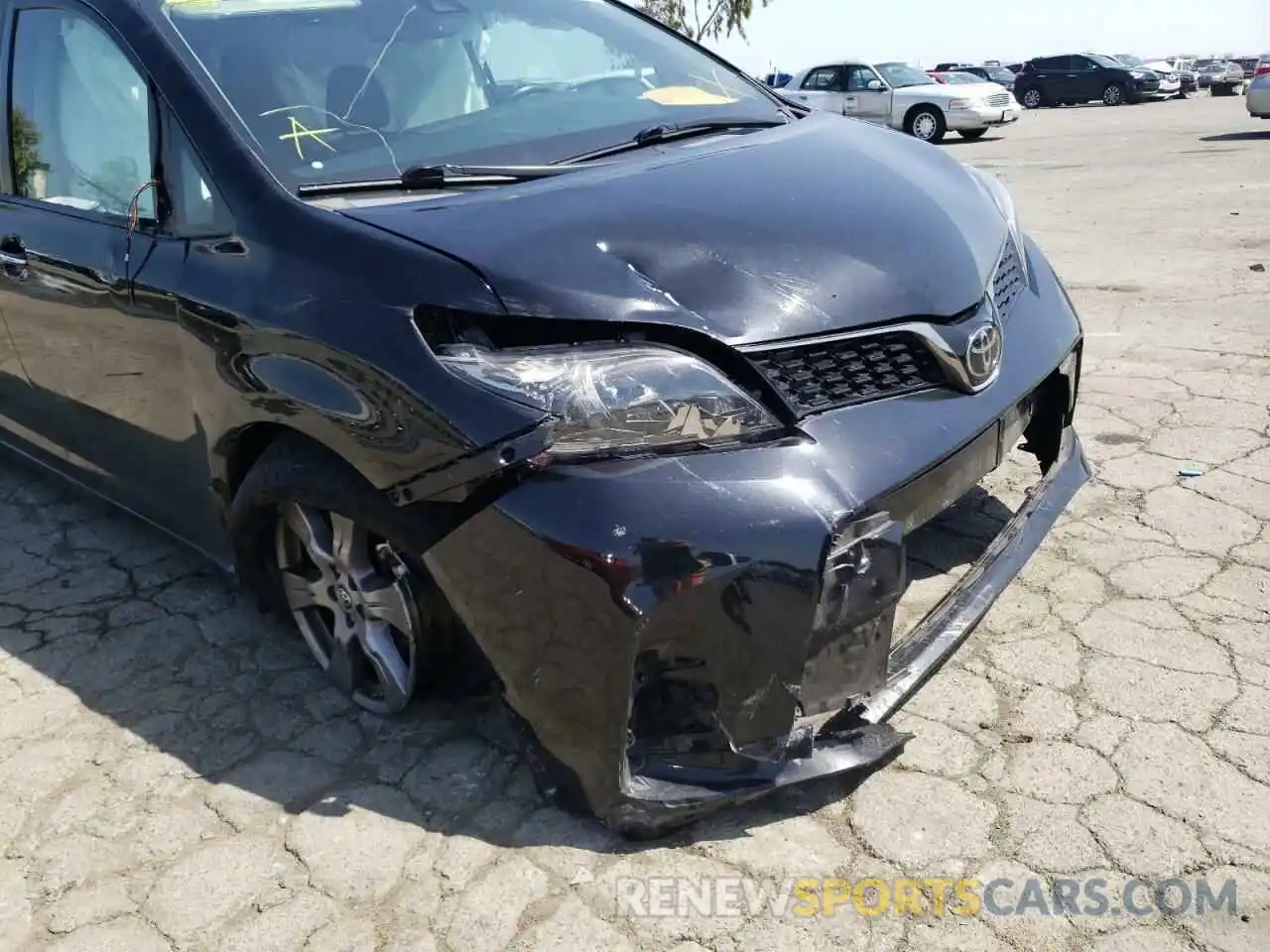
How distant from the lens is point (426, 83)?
2775 mm

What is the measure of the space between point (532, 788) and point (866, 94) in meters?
20.0

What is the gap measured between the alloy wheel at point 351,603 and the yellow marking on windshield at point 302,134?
2.69ft

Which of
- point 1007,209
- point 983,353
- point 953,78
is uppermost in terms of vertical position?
point 1007,209

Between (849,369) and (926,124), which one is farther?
(926,124)

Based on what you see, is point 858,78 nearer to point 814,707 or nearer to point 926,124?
point 926,124

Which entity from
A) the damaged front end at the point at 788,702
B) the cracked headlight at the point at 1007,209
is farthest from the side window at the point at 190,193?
the cracked headlight at the point at 1007,209

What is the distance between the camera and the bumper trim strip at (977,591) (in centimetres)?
214

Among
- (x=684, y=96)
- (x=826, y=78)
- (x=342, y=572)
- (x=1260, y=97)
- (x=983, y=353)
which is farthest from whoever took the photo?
(x=826, y=78)

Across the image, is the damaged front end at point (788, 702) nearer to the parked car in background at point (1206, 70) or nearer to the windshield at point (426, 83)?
the windshield at point (426, 83)

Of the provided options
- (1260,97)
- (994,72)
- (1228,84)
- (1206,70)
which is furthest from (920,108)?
(1206,70)

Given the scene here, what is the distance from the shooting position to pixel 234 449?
8.19 feet

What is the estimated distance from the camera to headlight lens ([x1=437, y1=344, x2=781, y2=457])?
6.19 ft

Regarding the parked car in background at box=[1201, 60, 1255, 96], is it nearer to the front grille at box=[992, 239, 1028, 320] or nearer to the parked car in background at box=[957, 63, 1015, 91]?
the parked car in background at box=[957, 63, 1015, 91]

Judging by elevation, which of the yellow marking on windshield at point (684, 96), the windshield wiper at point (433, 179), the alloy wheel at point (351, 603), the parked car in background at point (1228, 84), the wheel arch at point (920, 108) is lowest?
the parked car in background at point (1228, 84)
